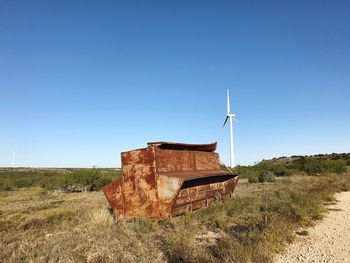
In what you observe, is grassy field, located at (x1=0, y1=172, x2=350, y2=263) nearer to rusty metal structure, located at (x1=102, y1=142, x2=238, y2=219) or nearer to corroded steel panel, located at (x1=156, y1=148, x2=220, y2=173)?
rusty metal structure, located at (x1=102, y1=142, x2=238, y2=219)

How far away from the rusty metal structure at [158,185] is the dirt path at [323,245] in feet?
10.4

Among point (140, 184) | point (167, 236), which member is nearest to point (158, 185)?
point (140, 184)

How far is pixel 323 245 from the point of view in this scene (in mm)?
6715

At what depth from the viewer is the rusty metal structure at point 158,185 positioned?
8.78 meters

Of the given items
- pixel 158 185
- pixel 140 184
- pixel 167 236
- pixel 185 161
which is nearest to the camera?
pixel 167 236

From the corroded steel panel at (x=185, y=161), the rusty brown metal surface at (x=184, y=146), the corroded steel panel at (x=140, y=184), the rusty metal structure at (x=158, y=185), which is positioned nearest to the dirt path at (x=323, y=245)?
the rusty metal structure at (x=158, y=185)

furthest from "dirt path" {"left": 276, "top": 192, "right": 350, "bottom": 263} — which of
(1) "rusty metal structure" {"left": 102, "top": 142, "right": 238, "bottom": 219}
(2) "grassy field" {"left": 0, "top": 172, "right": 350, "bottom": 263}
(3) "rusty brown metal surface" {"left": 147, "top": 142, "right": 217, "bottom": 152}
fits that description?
(3) "rusty brown metal surface" {"left": 147, "top": 142, "right": 217, "bottom": 152}

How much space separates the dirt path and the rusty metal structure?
3181 millimetres

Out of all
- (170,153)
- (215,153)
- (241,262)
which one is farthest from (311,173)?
(241,262)

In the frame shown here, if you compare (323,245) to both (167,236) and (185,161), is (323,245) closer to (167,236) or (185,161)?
(167,236)

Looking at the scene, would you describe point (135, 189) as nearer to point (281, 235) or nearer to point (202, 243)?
point (202, 243)

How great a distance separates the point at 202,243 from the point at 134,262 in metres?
1.95

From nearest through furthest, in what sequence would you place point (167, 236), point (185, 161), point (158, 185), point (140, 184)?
point (167, 236)
point (158, 185)
point (140, 184)
point (185, 161)

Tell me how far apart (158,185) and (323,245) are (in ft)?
A: 13.7
